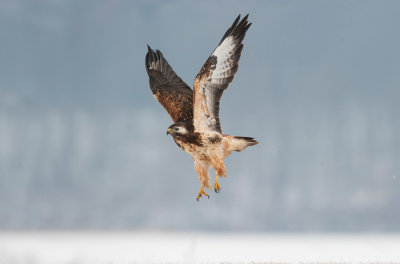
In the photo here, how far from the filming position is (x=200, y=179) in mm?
5031

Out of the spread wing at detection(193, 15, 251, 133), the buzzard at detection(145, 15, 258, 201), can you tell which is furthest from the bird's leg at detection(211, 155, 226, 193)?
the spread wing at detection(193, 15, 251, 133)

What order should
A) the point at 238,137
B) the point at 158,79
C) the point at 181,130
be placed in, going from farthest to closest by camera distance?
1. the point at 158,79
2. the point at 238,137
3. the point at 181,130

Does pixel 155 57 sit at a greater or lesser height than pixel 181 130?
greater

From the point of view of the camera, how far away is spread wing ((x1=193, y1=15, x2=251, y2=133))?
4906 millimetres

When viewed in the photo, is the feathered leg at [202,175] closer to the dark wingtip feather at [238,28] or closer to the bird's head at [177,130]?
the bird's head at [177,130]

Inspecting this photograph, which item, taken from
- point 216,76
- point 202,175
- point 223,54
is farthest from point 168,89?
point 202,175

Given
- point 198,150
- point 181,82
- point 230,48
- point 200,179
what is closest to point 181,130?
point 198,150

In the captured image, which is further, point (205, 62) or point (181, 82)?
point (181, 82)

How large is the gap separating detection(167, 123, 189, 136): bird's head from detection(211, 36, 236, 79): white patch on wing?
2.17 ft

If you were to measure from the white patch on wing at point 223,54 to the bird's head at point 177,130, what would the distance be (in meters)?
0.66

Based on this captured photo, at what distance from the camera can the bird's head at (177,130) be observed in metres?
4.75

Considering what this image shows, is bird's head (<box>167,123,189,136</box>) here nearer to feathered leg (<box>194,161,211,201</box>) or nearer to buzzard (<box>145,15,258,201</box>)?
buzzard (<box>145,15,258,201</box>)

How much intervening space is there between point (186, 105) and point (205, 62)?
669 mm

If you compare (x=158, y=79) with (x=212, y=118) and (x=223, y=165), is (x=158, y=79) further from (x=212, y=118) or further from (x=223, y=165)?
(x=223, y=165)
